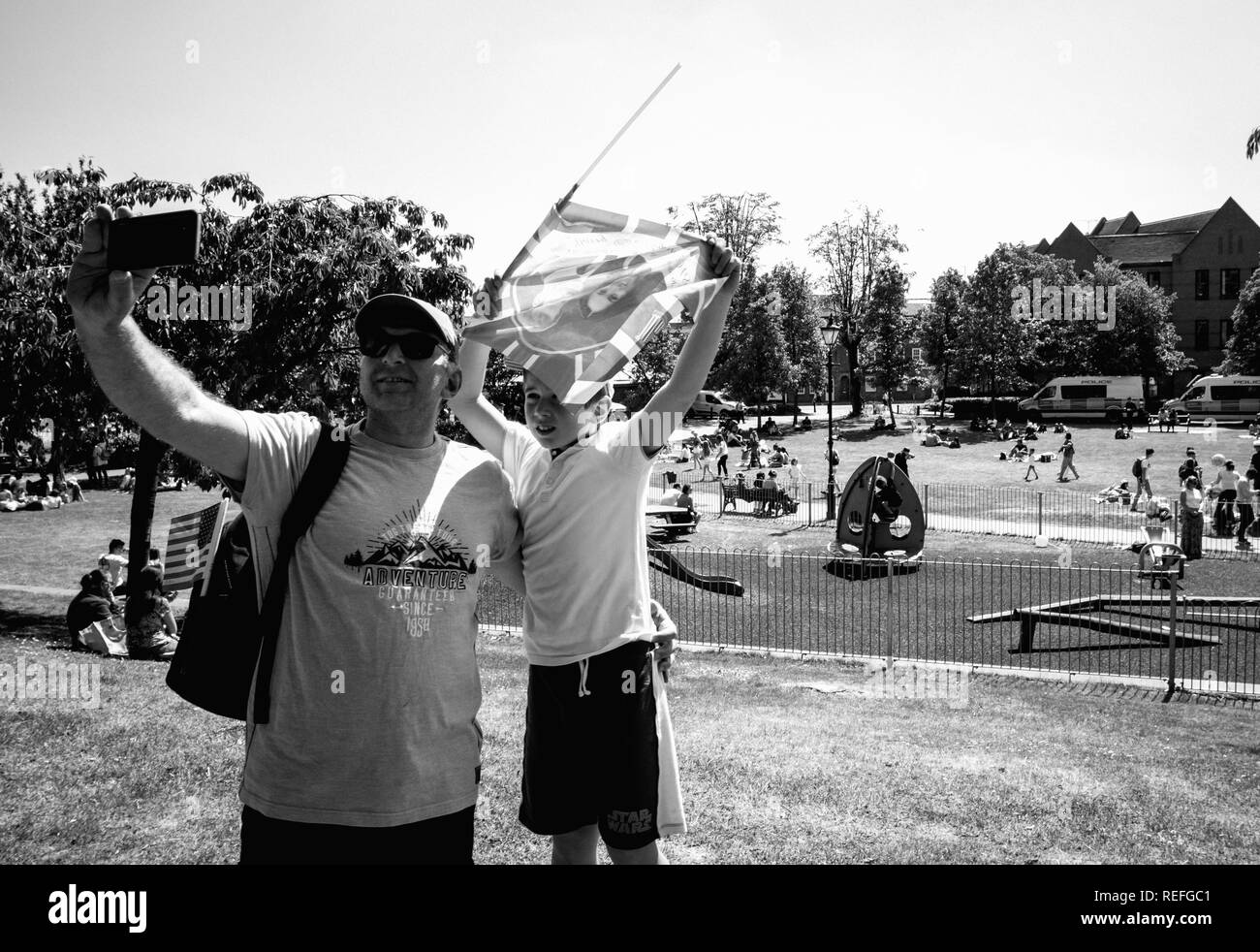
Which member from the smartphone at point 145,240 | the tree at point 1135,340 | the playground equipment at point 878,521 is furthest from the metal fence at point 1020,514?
the tree at point 1135,340

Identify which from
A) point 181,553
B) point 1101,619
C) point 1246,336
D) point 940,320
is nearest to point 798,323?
point 940,320

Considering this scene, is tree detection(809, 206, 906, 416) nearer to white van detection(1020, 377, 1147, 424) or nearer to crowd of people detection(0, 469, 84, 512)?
white van detection(1020, 377, 1147, 424)

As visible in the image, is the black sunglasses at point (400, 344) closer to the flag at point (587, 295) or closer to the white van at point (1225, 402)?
the flag at point (587, 295)

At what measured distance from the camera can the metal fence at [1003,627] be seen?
1252 cm

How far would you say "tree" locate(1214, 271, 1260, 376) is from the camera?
58562mm

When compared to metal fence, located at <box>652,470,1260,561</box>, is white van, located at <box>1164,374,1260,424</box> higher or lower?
higher

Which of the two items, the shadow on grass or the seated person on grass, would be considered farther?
the shadow on grass

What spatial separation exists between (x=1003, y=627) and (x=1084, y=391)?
48.5 meters

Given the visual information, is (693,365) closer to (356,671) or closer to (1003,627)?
Result: (356,671)

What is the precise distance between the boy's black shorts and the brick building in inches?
3019

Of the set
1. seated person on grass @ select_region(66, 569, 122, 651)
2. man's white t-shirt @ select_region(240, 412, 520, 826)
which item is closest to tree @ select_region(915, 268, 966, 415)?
seated person on grass @ select_region(66, 569, 122, 651)

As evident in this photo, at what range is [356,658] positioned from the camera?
7.96 ft

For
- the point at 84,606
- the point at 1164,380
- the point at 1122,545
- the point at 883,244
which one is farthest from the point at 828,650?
the point at 1164,380

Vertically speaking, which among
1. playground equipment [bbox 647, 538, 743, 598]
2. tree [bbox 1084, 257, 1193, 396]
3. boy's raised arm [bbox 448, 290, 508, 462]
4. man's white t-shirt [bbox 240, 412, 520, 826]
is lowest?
playground equipment [bbox 647, 538, 743, 598]
